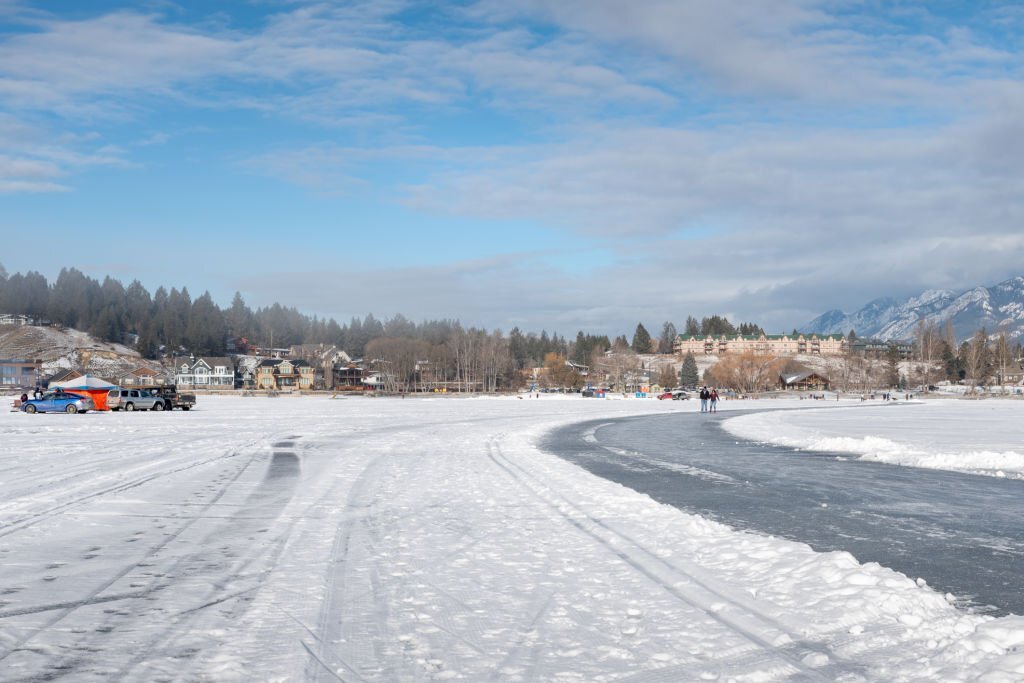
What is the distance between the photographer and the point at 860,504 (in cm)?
1322

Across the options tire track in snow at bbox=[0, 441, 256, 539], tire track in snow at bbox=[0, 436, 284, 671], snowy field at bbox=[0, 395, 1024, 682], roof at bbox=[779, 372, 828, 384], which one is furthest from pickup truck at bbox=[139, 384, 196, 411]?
roof at bbox=[779, 372, 828, 384]

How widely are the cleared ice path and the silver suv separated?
39.6 m

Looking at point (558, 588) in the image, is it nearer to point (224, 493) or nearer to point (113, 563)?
point (113, 563)

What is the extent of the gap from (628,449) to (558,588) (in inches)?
712

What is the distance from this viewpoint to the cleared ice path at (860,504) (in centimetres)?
845

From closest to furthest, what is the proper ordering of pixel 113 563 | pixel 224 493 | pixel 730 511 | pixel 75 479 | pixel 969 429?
pixel 113 563 < pixel 730 511 < pixel 224 493 < pixel 75 479 < pixel 969 429

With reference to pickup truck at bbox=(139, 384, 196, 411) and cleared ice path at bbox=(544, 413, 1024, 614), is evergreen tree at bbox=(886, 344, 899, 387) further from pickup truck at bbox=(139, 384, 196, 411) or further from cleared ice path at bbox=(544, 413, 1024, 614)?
cleared ice path at bbox=(544, 413, 1024, 614)

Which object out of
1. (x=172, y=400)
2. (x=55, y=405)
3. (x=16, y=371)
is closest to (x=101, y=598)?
(x=55, y=405)

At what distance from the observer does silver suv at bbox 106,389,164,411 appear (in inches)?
2069

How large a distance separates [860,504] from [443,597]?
8.95 m

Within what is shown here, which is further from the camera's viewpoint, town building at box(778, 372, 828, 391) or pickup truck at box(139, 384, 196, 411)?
town building at box(778, 372, 828, 391)

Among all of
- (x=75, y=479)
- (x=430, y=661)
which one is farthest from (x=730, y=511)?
(x=75, y=479)

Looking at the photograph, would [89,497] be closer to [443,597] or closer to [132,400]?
[443,597]

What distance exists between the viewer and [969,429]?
35.3 metres
